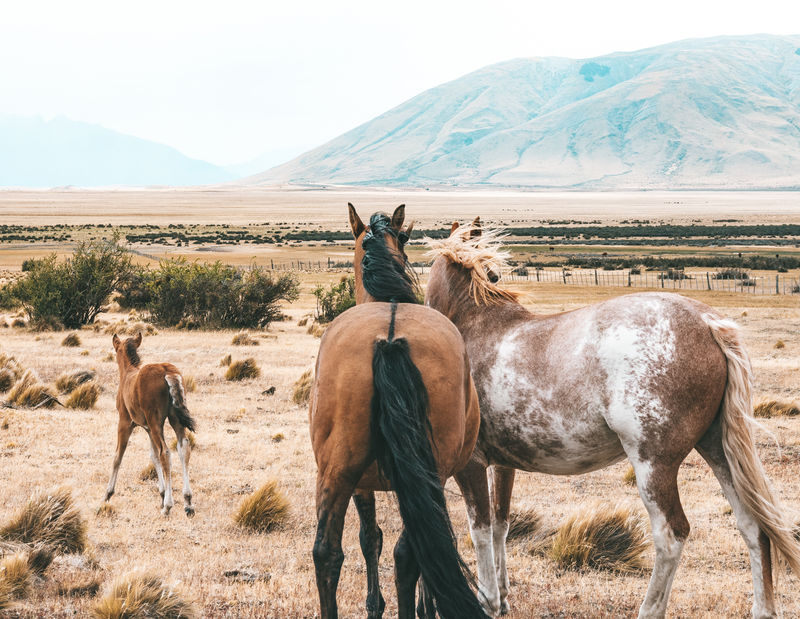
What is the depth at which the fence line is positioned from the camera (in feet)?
131

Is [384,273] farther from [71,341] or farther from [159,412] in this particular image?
[71,341]

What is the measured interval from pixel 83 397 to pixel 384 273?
400 inches

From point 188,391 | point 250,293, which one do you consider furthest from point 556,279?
point 188,391

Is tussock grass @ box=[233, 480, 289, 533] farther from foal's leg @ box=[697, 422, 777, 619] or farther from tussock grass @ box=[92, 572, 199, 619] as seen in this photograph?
foal's leg @ box=[697, 422, 777, 619]

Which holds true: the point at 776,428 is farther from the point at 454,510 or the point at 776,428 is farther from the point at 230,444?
the point at 230,444

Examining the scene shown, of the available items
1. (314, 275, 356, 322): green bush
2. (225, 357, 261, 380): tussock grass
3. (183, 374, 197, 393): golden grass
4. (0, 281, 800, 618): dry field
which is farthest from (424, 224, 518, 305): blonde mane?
(314, 275, 356, 322): green bush

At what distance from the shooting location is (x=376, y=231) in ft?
17.6

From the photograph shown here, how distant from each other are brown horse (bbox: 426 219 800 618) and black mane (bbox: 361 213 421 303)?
937 mm

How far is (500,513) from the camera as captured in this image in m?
5.84

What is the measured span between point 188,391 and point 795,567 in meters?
11.8

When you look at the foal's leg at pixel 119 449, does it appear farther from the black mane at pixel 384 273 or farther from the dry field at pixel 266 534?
the black mane at pixel 384 273

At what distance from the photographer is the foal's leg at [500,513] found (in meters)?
5.82

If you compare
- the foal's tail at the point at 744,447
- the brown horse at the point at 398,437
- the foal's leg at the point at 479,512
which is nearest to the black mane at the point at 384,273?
the brown horse at the point at 398,437

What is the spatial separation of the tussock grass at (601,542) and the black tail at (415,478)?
2.94m
